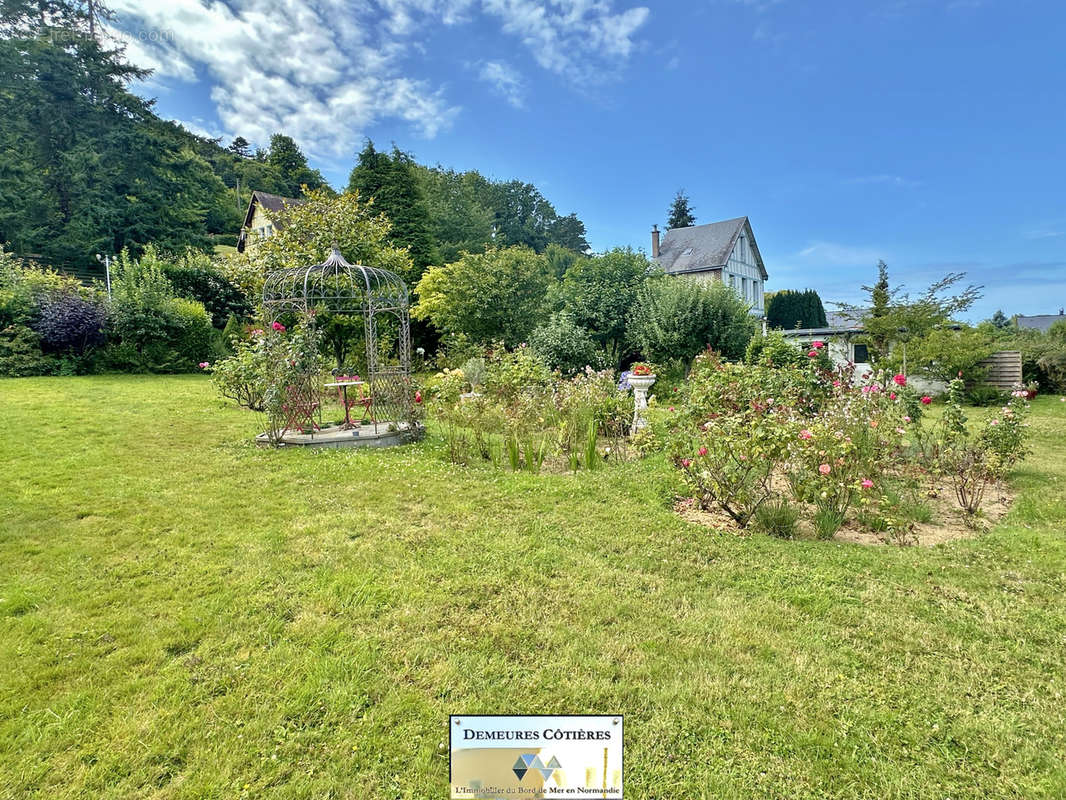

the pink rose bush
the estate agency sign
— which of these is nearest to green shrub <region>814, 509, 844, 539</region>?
the pink rose bush

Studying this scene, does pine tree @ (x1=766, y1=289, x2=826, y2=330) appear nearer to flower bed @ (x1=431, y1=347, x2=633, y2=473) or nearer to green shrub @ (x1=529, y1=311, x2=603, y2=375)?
green shrub @ (x1=529, y1=311, x2=603, y2=375)

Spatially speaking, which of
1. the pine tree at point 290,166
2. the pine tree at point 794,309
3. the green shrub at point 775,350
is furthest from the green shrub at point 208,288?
the pine tree at point 794,309

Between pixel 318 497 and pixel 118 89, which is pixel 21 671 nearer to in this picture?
pixel 318 497

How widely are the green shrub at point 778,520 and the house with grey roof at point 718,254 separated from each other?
2072 cm

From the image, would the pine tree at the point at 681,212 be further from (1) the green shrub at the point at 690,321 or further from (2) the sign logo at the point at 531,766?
(2) the sign logo at the point at 531,766

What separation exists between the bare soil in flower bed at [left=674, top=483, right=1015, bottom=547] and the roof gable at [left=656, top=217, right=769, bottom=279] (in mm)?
20899

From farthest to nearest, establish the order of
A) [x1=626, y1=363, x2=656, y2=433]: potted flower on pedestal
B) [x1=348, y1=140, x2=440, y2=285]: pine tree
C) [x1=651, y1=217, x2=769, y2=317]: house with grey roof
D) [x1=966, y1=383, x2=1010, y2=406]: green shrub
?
1. [x1=651, y1=217, x2=769, y2=317]: house with grey roof
2. [x1=348, y1=140, x2=440, y2=285]: pine tree
3. [x1=966, y1=383, x2=1010, y2=406]: green shrub
4. [x1=626, y1=363, x2=656, y2=433]: potted flower on pedestal

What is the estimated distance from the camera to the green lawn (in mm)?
1617

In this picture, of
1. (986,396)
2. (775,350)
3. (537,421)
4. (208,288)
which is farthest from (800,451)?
(208,288)

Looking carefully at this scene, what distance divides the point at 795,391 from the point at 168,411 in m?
9.00

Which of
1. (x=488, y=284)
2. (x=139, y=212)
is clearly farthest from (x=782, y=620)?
(x=139, y=212)

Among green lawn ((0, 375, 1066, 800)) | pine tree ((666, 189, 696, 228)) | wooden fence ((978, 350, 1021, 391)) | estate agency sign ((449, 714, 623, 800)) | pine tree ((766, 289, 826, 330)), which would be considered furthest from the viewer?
pine tree ((666, 189, 696, 228))

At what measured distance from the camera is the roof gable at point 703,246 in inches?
939

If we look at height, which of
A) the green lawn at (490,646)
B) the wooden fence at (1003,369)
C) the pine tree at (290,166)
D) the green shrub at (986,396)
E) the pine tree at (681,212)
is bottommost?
the green lawn at (490,646)
